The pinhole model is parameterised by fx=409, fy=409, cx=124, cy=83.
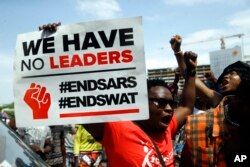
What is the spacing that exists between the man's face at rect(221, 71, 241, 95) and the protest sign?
1.04m

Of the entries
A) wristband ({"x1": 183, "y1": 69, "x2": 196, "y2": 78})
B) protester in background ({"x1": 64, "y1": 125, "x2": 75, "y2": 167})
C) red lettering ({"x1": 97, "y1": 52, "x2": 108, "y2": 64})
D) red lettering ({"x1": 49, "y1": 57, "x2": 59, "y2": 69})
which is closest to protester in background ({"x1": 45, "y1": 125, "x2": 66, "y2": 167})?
→ protester in background ({"x1": 64, "y1": 125, "x2": 75, "y2": 167})

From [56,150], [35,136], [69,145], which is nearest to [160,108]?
[35,136]

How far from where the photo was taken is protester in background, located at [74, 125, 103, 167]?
261 inches

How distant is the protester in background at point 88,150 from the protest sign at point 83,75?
427cm

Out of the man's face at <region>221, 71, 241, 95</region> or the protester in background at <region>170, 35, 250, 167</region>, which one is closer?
the protester in background at <region>170, 35, 250, 167</region>

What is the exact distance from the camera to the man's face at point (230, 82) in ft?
9.98

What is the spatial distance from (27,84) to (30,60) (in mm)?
142

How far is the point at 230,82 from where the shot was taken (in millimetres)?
3168

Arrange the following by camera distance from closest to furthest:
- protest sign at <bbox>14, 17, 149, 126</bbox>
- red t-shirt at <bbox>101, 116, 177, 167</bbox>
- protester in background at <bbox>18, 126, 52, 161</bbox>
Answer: protest sign at <bbox>14, 17, 149, 126</bbox> < red t-shirt at <bbox>101, 116, 177, 167</bbox> < protester in background at <bbox>18, 126, 52, 161</bbox>

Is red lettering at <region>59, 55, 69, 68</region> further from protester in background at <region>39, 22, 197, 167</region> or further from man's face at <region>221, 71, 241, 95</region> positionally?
man's face at <region>221, 71, 241, 95</region>

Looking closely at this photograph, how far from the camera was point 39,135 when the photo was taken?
6113mm

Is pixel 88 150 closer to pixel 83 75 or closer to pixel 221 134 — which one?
pixel 221 134

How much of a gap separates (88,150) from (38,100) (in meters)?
4.47

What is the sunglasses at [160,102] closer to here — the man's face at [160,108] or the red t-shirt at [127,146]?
the man's face at [160,108]
